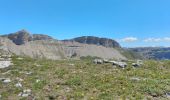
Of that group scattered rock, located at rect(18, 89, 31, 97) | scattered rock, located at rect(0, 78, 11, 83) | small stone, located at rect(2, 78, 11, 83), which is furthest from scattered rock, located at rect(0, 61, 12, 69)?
scattered rock, located at rect(18, 89, 31, 97)

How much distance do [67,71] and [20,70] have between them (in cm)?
382

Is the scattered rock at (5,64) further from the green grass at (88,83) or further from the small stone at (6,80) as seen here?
the small stone at (6,80)

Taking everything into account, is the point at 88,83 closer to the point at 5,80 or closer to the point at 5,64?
the point at 5,80

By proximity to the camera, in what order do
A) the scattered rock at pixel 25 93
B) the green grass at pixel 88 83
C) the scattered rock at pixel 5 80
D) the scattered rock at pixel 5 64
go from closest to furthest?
1. the green grass at pixel 88 83
2. the scattered rock at pixel 25 93
3. the scattered rock at pixel 5 80
4. the scattered rock at pixel 5 64

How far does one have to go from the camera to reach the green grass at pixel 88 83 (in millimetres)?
18547

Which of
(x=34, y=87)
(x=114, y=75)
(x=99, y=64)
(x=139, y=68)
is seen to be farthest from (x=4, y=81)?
(x=139, y=68)

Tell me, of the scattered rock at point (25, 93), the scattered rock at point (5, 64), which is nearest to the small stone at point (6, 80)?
the scattered rock at point (25, 93)

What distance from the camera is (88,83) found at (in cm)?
2062

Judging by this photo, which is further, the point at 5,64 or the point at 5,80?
the point at 5,64

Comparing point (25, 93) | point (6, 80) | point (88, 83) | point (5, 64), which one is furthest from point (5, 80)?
point (5, 64)

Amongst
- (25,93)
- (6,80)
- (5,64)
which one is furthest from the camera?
(5,64)

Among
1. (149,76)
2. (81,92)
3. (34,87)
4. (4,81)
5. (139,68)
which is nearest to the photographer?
(81,92)

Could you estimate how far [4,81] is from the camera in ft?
71.5

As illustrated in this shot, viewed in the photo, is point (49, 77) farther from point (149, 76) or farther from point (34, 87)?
point (149, 76)
